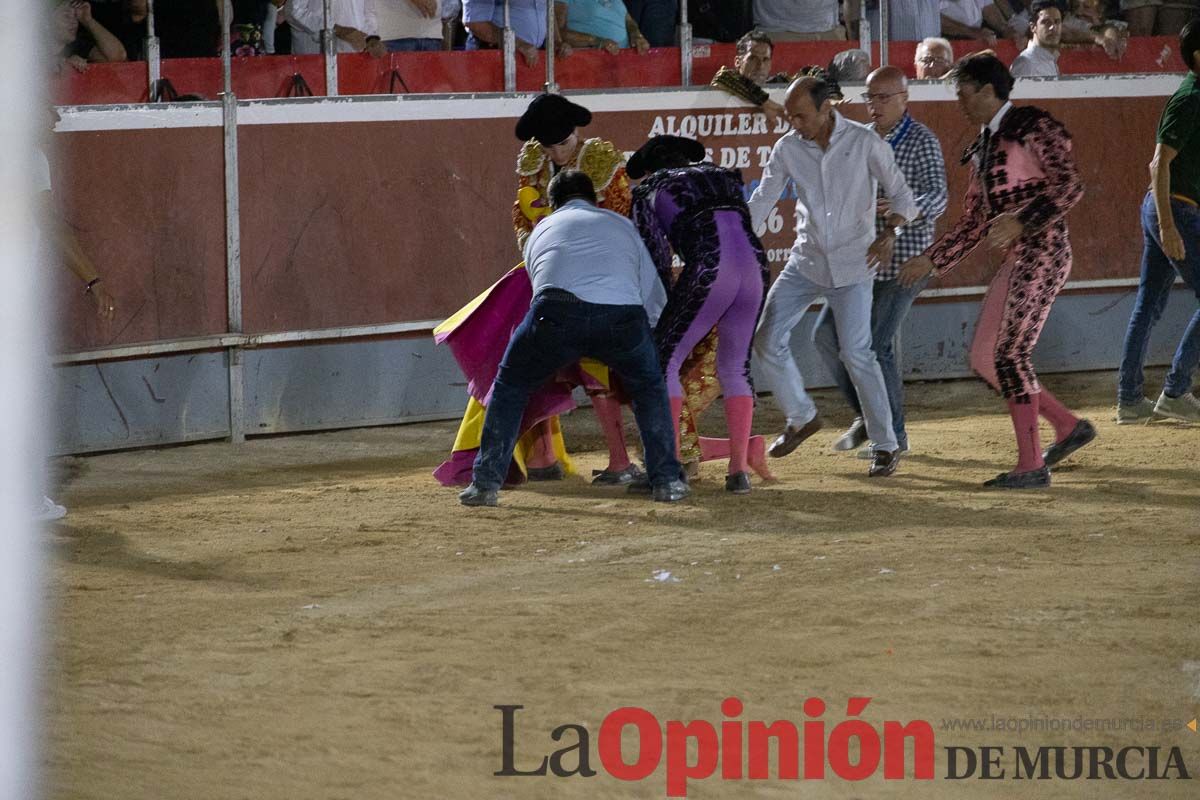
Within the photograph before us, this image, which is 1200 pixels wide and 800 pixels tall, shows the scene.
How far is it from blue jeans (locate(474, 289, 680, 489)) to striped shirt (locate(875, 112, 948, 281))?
1.70m

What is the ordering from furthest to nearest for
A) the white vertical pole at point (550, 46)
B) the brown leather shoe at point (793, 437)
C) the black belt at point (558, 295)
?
the white vertical pole at point (550, 46)
the brown leather shoe at point (793, 437)
the black belt at point (558, 295)


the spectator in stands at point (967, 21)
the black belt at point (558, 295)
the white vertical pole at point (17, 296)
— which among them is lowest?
the black belt at point (558, 295)

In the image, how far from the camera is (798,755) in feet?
14.8

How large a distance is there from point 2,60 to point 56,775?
259 cm

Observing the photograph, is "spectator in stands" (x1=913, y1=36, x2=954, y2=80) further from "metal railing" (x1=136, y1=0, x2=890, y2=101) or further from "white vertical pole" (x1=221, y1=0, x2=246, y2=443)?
"white vertical pole" (x1=221, y1=0, x2=246, y2=443)

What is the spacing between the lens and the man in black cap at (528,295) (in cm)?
828

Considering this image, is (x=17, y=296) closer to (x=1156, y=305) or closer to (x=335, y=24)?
(x=1156, y=305)

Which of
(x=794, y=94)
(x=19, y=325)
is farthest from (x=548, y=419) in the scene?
(x=19, y=325)

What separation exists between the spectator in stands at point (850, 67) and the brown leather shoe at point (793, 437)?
360 cm

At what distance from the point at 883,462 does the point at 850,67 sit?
4.04 meters

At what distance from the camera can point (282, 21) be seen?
11336mm

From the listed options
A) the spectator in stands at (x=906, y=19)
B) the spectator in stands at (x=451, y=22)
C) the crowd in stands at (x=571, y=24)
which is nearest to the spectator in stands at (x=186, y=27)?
the crowd in stands at (x=571, y=24)

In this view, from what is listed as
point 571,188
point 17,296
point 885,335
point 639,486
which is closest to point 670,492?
point 639,486

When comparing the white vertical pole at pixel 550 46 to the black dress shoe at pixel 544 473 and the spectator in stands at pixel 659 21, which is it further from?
the black dress shoe at pixel 544 473
